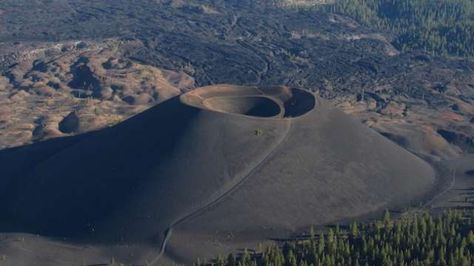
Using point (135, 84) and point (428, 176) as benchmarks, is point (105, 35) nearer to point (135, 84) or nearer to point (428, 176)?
point (135, 84)

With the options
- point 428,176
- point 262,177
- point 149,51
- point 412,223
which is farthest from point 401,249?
point 149,51

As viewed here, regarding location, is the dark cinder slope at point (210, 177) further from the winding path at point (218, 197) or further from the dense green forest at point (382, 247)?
the dense green forest at point (382, 247)

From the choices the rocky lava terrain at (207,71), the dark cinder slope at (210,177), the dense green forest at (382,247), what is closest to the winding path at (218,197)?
the dark cinder slope at (210,177)

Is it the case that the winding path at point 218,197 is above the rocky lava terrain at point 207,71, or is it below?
above

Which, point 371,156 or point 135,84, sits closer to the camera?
point 371,156

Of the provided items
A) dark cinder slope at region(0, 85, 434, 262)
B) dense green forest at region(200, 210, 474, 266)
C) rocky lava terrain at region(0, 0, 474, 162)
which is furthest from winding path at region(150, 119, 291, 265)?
rocky lava terrain at region(0, 0, 474, 162)

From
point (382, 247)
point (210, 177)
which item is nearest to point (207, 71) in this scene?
point (210, 177)

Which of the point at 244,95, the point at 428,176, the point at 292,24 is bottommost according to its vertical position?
the point at 292,24

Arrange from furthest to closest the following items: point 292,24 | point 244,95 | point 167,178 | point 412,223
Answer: point 292,24, point 244,95, point 167,178, point 412,223

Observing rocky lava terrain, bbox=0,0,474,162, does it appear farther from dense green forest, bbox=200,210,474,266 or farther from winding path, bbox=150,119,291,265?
dense green forest, bbox=200,210,474,266
